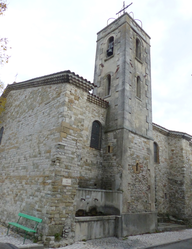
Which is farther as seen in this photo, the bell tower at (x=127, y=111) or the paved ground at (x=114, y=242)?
the bell tower at (x=127, y=111)

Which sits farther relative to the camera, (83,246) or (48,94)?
(48,94)

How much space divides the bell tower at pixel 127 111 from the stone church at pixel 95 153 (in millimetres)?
47

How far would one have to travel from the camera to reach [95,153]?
921cm

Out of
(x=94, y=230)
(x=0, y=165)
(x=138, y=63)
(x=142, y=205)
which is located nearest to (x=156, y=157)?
(x=142, y=205)

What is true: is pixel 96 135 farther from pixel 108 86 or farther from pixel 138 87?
pixel 138 87

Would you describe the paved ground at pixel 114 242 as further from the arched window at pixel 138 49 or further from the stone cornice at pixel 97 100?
the arched window at pixel 138 49

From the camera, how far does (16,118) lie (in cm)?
996

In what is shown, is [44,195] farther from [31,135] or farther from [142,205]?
[142,205]

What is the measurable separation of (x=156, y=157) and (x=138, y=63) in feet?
20.5

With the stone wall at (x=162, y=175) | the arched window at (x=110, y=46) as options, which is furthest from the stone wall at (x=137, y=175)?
the arched window at (x=110, y=46)

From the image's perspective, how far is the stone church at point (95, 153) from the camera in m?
6.45

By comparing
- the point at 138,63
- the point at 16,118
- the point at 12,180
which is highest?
the point at 138,63

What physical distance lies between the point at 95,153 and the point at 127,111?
2.69 meters

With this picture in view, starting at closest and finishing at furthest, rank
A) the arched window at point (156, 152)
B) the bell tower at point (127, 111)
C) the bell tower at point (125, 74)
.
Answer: the bell tower at point (127, 111) < the bell tower at point (125, 74) < the arched window at point (156, 152)
